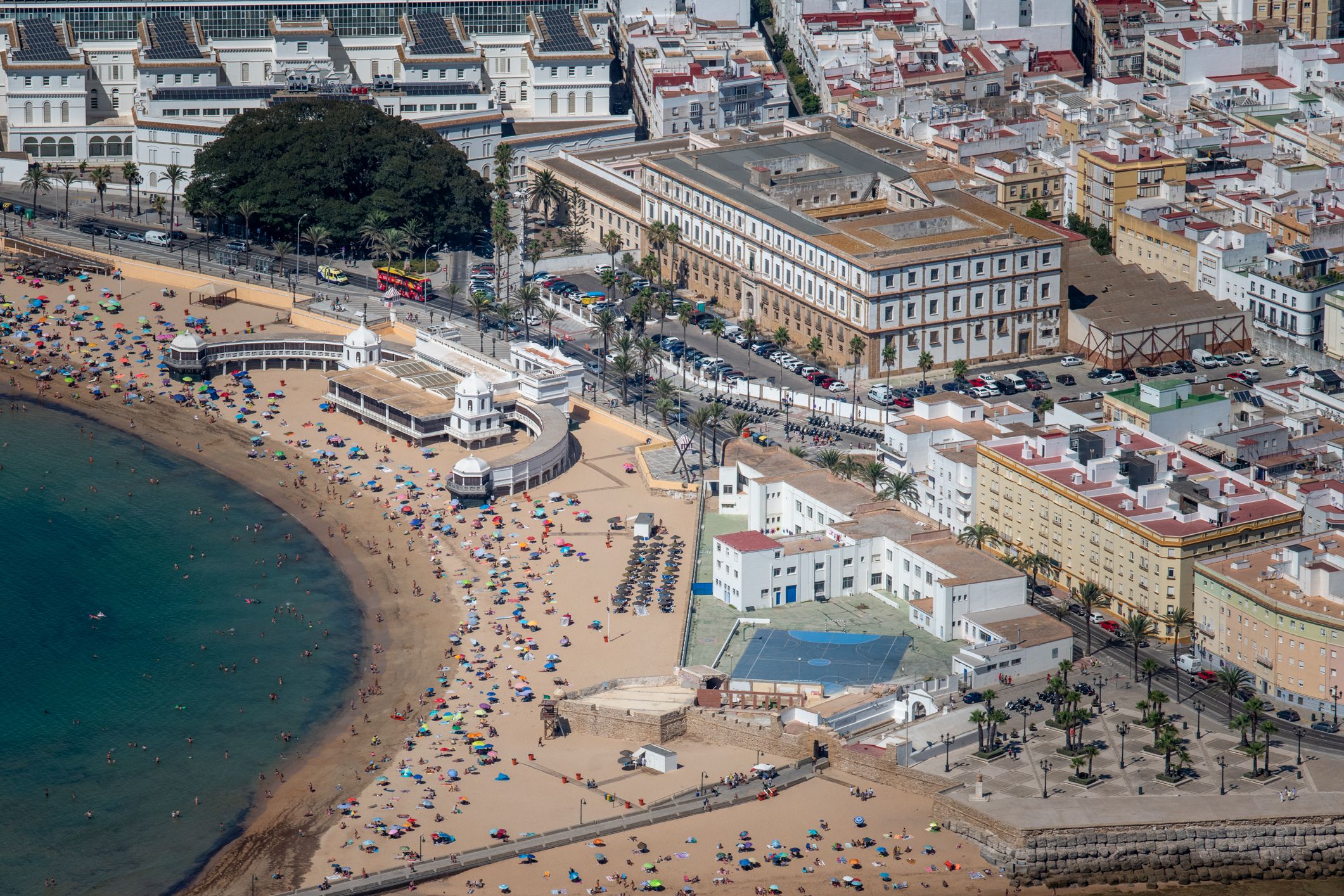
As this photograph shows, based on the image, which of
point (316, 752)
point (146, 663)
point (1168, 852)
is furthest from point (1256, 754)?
point (146, 663)

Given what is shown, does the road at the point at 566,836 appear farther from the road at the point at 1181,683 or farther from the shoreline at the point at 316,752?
the road at the point at 1181,683

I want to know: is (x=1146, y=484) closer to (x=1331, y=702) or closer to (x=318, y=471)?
(x=1331, y=702)

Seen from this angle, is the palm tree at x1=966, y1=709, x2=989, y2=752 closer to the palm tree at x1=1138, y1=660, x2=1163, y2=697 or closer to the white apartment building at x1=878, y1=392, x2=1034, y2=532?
the palm tree at x1=1138, y1=660, x2=1163, y2=697

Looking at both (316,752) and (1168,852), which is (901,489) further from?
(316,752)

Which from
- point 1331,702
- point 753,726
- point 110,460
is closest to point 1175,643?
point 1331,702

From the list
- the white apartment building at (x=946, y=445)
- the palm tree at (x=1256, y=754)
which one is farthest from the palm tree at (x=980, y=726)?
the white apartment building at (x=946, y=445)

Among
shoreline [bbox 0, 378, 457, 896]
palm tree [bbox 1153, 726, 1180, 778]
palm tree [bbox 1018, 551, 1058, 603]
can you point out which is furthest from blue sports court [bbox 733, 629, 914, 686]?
shoreline [bbox 0, 378, 457, 896]
